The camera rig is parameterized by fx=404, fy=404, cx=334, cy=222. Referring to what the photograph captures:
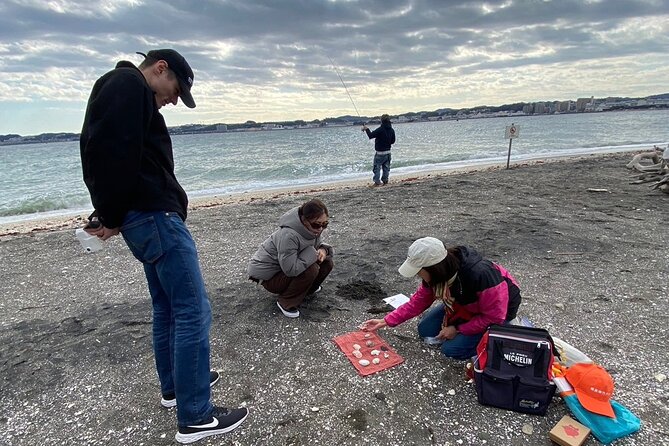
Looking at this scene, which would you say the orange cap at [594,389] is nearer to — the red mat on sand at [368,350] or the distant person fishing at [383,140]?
the red mat on sand at [368,350]

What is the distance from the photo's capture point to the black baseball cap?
1896 mm

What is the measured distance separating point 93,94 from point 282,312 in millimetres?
2538

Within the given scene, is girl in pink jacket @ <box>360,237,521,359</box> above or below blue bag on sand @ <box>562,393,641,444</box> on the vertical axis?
above

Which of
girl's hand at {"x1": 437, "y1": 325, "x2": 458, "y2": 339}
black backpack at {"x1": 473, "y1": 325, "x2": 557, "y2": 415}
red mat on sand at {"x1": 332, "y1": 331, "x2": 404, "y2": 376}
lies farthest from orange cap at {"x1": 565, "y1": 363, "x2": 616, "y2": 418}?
red mat on sand at {"x1": 332, "y1": 331, "x2": 404, "y2": 376}

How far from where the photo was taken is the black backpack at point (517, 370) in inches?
93.0

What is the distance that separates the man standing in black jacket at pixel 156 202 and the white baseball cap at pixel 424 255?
49.8 inches

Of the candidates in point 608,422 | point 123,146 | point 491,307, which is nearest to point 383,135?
point 491,307

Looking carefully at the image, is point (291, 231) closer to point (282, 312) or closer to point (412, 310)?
point (282, 312)

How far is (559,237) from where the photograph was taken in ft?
18.5

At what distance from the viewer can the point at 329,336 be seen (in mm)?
3377

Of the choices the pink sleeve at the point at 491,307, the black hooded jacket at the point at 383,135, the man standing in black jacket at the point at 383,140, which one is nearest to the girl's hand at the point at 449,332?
the pink sleeve at the point at 491,307

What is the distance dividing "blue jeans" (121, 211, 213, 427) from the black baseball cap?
584mm

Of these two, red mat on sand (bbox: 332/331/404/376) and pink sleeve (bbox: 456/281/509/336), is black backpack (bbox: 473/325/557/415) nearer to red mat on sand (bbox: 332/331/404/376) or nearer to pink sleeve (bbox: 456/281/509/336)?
pink sleeve (bbox: 456/281/509/336)

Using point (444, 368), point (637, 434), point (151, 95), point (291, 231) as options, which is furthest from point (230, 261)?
point (637, 434)
